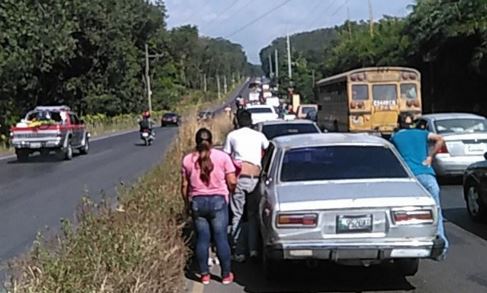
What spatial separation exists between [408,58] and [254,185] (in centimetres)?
4133

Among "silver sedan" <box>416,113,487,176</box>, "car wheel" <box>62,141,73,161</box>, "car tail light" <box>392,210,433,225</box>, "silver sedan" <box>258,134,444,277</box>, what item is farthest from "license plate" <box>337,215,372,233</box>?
"car wheel" <box>62,141,73,161</box>

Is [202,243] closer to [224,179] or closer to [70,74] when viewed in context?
[224,179]

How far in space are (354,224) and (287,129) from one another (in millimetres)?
12108

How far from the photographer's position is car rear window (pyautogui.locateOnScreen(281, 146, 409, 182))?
9.72 m

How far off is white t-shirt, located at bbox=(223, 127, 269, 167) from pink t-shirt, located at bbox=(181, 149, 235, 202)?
1529 mm

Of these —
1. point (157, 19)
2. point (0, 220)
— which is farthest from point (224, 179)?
point (157, 19)

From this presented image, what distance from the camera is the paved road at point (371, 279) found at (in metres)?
9.40

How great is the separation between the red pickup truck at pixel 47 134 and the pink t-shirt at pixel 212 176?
25.0 m

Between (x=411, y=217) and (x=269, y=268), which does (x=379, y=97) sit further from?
(x=411, y=217)

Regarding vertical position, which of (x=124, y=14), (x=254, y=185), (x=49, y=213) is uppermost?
(x=124, y=14)

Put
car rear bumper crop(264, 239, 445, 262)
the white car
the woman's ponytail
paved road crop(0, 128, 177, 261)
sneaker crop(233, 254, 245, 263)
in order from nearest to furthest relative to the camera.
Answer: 1. car rear bumper crop(264, 239, 445, 262)
2. the woman's ponytail
3. sneaker crop(233, 254, 245, 263)
4. paved road crop(0, 128, 177, 261)
5. the white car

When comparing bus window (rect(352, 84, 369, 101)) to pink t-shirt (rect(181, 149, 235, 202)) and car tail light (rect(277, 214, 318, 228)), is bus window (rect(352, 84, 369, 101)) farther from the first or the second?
car tail light (rect(277, 214, 318, 228))

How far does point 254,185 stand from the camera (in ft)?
36.2

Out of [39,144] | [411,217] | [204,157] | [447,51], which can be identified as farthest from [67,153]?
[411,217]
